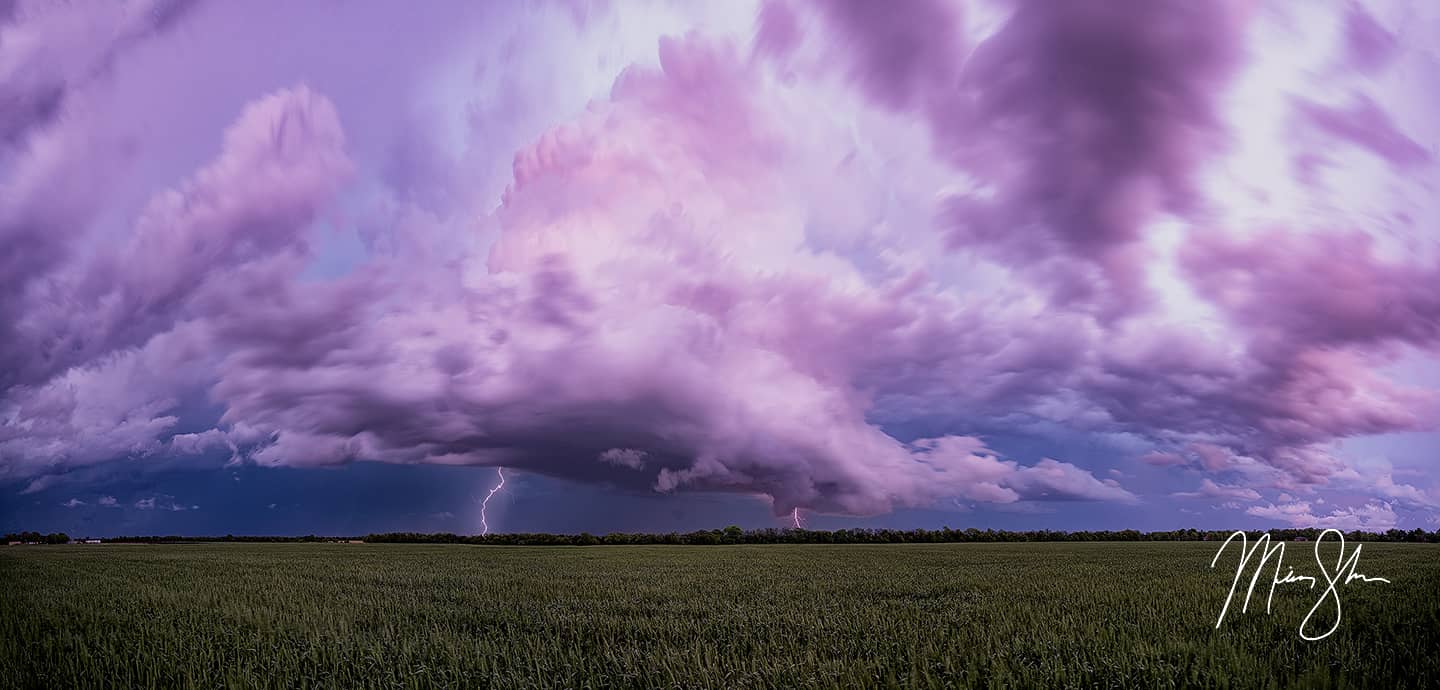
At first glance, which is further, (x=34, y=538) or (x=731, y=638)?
(x=34, y=538)

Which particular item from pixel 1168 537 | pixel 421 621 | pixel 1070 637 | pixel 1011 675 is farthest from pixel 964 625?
pixel 1168 537

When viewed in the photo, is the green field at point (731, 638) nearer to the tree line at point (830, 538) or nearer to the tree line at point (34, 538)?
the tree line at point (830, 538)

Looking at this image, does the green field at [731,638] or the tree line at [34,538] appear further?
the tree line at [34,538]

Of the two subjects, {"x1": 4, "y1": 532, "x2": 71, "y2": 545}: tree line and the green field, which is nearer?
the green field

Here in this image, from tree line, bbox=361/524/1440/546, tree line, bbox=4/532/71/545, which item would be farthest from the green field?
tree line, bbox=4/532/71/545

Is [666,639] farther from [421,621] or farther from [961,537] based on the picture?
[961,537]

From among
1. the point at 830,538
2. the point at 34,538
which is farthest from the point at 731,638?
the point at 34,538

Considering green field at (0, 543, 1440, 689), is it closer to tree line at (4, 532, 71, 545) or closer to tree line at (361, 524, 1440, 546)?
tree line at (361, 524, 1440, 546)

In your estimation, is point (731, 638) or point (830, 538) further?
point (830, 538)

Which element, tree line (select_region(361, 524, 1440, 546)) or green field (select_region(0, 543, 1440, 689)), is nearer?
green field (select_region(0, 543, 1440, 689))

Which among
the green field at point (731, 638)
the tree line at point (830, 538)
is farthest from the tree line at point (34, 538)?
the green field at point (731, 638)

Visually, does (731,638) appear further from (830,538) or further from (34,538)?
(34,538)

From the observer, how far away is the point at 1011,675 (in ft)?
24.5

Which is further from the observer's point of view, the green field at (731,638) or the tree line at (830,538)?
the tree line at (830,538)
